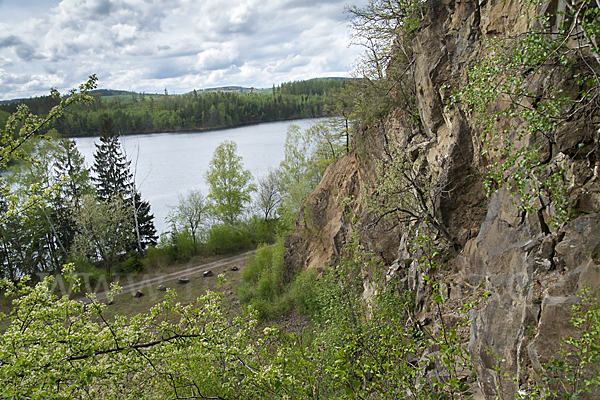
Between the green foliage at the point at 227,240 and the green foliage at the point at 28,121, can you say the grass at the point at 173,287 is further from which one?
the green foliage at the point at 28,121

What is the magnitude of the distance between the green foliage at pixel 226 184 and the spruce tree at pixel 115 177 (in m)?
7.06

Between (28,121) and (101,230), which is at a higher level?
(28,121)

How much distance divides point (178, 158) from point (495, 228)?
173 ft

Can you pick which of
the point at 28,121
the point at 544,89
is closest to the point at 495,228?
the point at 544,89

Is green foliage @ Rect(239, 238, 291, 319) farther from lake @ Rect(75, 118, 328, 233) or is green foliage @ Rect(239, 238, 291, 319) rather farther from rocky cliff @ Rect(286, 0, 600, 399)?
lake @ Rect(75, 118, 328, 233)

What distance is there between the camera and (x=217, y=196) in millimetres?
37594

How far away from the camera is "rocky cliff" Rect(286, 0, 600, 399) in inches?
165

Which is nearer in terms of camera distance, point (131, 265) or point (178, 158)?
point (131, 265)

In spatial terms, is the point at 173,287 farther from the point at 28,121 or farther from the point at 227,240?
the point at 28,121

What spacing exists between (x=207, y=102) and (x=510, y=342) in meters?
91.5

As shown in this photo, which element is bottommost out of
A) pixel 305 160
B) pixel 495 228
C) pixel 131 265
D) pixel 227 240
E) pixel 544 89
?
pixel 131 265

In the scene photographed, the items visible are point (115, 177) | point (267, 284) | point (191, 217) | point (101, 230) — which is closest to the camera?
point (267, 284)

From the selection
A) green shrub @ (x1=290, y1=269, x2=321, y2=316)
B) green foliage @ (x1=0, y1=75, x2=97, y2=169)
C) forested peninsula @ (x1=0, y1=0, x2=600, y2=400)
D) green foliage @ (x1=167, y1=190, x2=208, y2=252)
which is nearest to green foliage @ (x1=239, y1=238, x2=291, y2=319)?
green shrub @ (x1=290, y1=269, x2=321, y2=316)

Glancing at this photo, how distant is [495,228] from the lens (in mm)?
5855
